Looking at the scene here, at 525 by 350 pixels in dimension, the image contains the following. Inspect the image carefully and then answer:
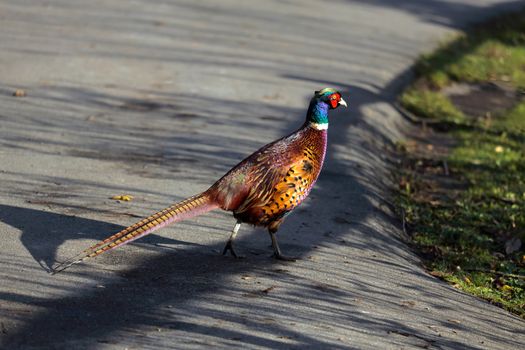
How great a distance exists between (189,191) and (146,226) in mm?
2196

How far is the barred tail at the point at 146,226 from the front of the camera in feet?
20.2

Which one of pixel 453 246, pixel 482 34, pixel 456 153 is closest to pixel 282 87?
pixel 456 153

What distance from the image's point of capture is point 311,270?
22.6ft

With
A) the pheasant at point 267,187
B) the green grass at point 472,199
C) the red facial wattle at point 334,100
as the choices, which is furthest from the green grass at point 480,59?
the pheasant at point 267,187

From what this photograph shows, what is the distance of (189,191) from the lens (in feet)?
27.6

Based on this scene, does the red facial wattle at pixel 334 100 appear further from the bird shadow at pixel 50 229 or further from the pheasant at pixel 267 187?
the bird shadow at pixel 50 229

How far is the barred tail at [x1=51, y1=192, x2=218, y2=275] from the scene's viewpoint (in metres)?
6.17

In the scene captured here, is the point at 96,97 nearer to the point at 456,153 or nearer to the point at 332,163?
the point at 332,163

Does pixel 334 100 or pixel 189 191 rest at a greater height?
pixel 334 100

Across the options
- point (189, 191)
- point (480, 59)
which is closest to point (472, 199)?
point (189, 191)

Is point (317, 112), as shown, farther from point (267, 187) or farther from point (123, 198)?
point (123, 198)

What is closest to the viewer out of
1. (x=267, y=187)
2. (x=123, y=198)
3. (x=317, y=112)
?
(x=267, y=187)

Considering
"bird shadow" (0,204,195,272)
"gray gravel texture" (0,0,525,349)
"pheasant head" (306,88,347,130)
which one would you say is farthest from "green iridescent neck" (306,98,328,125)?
"bird shadow" (0,204,195,272)

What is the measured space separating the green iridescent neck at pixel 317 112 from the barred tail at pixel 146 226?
90cm
